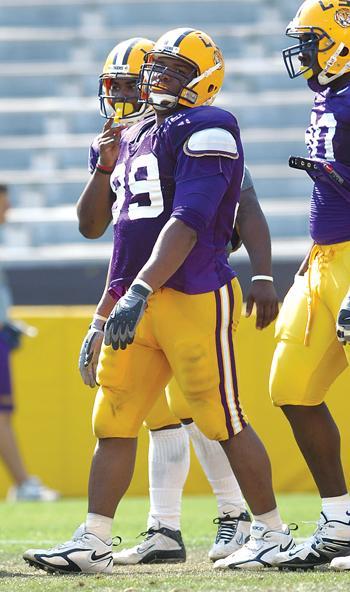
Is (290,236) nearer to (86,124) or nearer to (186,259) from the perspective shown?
(86,124)

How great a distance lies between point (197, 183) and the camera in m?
3.74

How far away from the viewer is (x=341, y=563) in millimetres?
3754

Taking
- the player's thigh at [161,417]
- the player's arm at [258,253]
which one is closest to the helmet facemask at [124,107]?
the player's arm at [258,253]

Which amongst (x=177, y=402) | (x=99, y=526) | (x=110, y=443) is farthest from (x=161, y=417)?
(x=99, y=526)

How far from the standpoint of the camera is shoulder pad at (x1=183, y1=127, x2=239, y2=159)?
3764mm

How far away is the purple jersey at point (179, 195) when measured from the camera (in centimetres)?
375

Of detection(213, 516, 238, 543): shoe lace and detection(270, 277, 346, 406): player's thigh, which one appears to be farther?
detection(213, 516, 238, 543): shoe lace

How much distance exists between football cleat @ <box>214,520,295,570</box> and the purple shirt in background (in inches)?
32.6

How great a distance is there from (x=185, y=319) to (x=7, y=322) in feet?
12.3

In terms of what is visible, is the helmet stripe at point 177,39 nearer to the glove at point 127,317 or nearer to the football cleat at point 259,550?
the glove at point 127,317

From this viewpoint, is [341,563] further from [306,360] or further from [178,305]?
[178,305]

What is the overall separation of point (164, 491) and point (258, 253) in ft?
3.19

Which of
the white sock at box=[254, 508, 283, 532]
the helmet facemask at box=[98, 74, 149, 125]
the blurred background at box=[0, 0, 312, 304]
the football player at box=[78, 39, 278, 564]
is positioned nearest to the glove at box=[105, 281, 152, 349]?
the football player at box=[78, 39, 278, 564]

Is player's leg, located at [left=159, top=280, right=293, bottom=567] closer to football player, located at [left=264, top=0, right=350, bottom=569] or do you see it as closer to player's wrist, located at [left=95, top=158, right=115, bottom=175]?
football player, located at [left=264, top=0, right=350, bottom=569]
